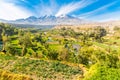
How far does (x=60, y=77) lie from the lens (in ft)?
120

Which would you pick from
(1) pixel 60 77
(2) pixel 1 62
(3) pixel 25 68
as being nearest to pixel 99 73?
(1) pixel 60 77

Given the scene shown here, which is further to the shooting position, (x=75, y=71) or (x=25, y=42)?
(x=25, y=42)

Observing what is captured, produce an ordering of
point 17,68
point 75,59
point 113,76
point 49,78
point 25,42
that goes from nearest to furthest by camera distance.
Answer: point 113,76
point 49,78
point 17,68
point 75,59
point 25,42

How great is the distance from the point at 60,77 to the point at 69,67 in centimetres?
580

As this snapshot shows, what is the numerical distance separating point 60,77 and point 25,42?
73.4 metres

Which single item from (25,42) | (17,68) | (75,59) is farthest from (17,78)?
(25,42)

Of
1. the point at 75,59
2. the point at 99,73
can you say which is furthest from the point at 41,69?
the point at 75,59

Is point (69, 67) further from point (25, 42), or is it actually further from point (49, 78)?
point (25, 42)

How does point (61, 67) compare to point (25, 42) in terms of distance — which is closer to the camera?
point (61, 67)

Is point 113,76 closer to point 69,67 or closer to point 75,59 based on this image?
point 69,67

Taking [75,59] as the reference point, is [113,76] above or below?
above

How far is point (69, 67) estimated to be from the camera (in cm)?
4203

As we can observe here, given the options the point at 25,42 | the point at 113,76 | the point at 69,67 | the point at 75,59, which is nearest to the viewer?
the point at 113,76

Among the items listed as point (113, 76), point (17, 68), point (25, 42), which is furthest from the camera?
point (25, 42)
